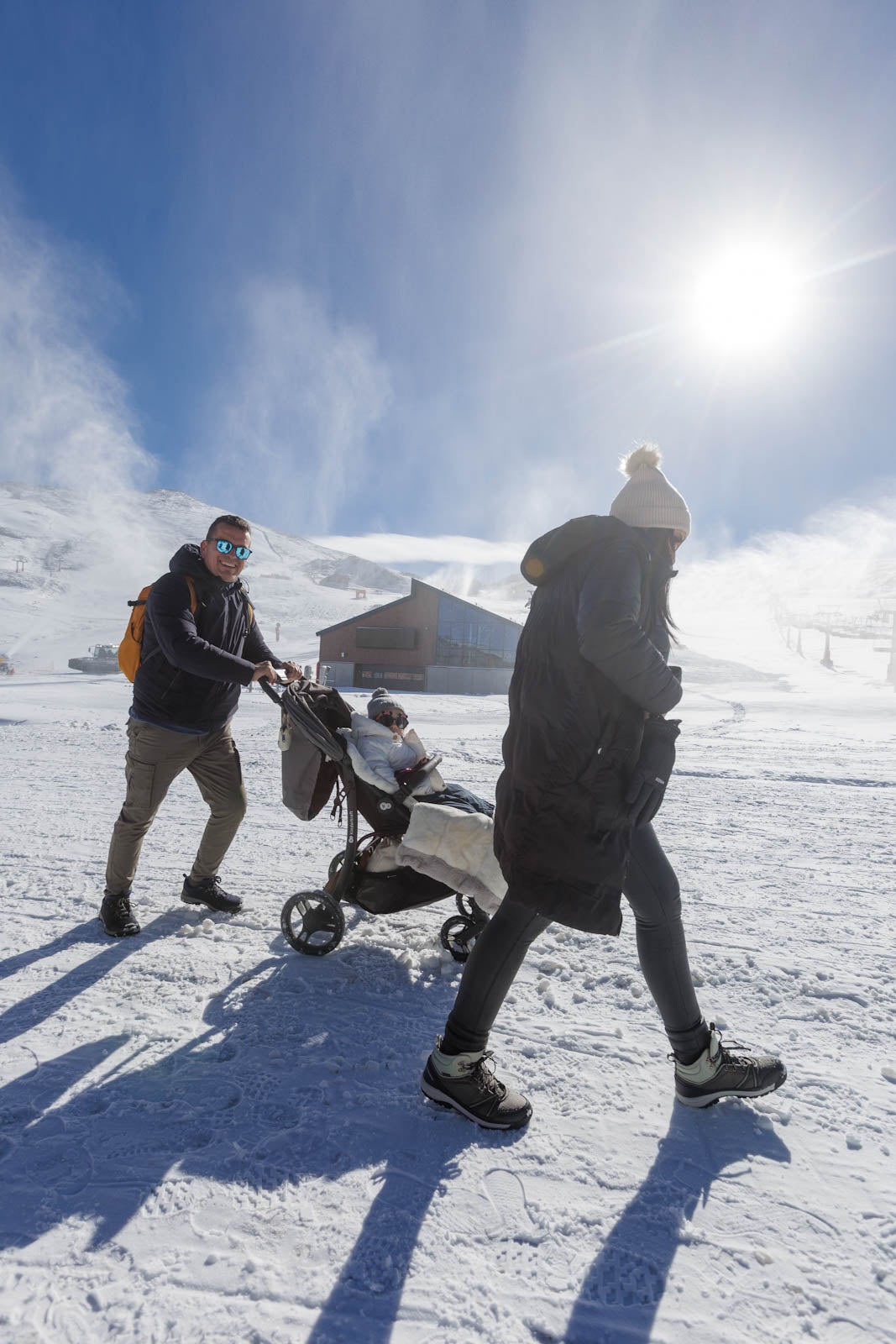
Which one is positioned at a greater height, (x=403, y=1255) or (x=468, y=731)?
(x=468, y=731)

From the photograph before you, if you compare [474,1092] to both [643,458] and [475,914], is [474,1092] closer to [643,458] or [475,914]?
[475,914]

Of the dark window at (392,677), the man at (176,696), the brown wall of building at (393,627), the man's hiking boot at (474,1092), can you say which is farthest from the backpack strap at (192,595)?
the brown wall of building at (393,627)

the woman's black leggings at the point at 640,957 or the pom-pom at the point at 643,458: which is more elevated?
the pom-pom at the point at 643,458

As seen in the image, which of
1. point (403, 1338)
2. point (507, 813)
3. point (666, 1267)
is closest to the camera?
point (403, 1338)

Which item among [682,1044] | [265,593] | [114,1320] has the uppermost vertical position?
[265,593]

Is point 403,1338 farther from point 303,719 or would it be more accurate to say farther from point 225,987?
point 303,719

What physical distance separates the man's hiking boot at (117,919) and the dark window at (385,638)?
33947 mm

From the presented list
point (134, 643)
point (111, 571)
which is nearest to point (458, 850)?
point (134, 643)

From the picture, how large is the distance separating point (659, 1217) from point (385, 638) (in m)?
36.3

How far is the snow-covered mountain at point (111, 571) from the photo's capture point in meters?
58.3

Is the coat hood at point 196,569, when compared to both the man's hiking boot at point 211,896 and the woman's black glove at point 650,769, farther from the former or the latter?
the woman's black glove at point 650,769

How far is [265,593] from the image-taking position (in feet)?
261

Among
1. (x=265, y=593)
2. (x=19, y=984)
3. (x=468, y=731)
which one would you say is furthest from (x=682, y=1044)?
(x=265, y=593)

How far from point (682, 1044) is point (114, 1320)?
5.27ft
